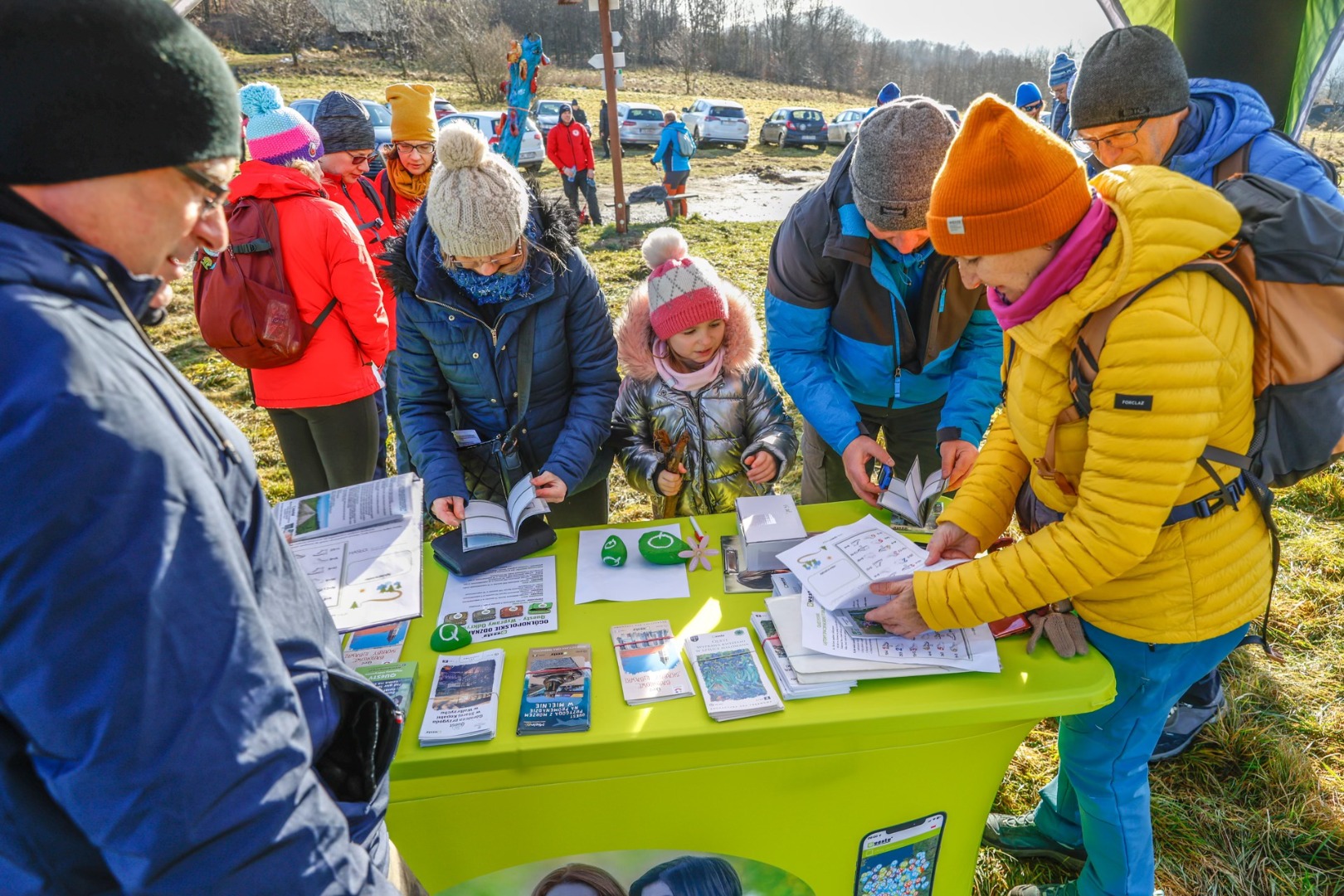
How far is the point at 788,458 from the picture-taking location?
7.36 feet

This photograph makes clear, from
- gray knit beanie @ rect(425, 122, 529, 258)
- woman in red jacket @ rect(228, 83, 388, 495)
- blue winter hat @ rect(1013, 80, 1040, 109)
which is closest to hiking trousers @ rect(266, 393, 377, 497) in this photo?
woman in red jacket @ rect(228, 83, 388, 495)

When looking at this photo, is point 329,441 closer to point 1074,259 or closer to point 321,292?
point 321,292

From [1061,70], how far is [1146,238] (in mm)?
8494


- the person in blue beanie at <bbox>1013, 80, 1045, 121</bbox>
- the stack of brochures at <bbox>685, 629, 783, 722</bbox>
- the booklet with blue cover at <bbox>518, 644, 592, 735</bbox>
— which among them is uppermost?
the person in blue beanie at <bbox>1013, 80, 1045, 121</bbox>

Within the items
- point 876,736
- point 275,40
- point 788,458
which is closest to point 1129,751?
point 876,736

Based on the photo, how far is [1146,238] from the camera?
1.15 meters

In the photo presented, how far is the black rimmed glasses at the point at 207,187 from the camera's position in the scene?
2.42 feet

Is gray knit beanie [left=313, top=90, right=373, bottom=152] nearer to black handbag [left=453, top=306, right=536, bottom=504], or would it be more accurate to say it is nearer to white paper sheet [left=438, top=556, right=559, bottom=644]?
black handbag [left=453, top=306, right=536, bottom=504]

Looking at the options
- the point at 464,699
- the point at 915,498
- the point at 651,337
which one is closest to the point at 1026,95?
the point at 651,337

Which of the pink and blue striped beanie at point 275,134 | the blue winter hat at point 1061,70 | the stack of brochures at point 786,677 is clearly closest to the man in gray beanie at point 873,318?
the stack of brochures at point 786,677

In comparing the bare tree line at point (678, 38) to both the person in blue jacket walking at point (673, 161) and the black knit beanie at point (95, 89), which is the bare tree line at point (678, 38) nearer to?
the person in blue jacket walking at point (673, 161)

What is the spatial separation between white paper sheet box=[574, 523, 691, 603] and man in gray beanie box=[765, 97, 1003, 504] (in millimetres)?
596

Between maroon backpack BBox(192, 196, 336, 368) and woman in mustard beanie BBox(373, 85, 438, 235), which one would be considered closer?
maroon backpack BBox(192, 196, 336, 368)

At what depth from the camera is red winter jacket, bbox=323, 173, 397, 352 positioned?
3.56 meters
